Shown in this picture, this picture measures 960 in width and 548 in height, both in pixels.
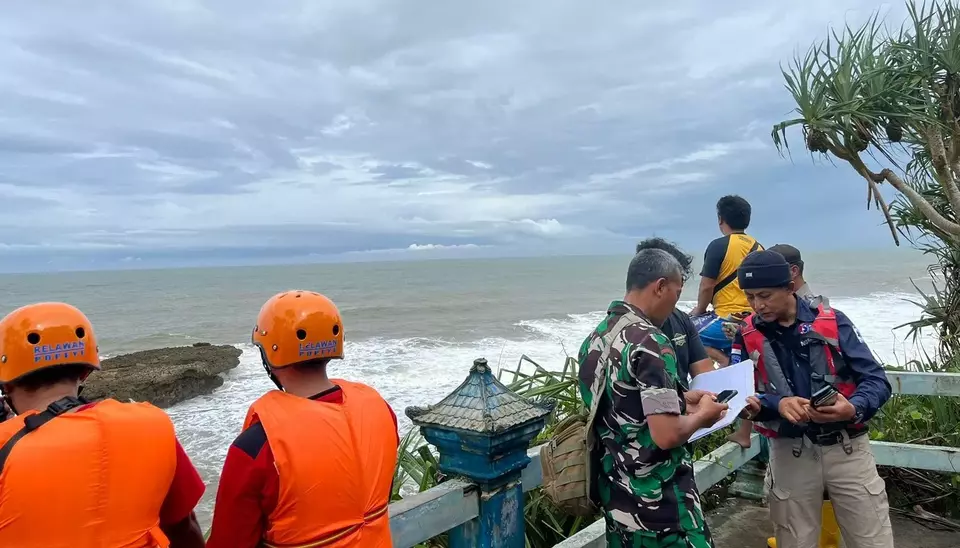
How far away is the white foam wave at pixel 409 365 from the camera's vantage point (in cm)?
1106

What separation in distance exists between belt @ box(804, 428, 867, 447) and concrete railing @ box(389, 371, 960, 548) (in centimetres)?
71

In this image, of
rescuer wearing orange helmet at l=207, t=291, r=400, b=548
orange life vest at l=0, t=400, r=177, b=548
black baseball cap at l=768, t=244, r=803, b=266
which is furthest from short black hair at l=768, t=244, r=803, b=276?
orange life vest at l=0, t=400, r=177, b=548

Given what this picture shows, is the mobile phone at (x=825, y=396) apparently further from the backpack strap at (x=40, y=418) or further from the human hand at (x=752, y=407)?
the backpack strap at (x=40, y=418)

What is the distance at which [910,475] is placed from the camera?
159 inches

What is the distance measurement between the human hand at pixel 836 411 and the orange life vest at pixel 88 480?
2.43 meters

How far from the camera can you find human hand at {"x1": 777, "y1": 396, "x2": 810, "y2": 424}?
2.59 metres

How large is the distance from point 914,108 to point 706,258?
137 inches

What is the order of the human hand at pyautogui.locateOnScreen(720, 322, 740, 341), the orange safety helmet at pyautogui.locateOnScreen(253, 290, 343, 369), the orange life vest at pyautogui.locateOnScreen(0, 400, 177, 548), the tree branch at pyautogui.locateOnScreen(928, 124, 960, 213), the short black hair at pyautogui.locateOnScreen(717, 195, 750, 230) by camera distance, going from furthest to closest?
the tree branch at pyautogui.locateOnScreen(928, 124, 960, 213) → the short black hair at pyautogui.locateOnScreen(717, 195, 750, 230) → the human hand at pyautogui.locateOnScreen(720, 322, 740, 341) → the orange safety helmet at pyautogui.locateOnScreen(253, 290, 343, 369) → the orange life vest at pyautogui.locateOnScreen(0, 400, 177, 548)

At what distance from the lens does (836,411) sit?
2537 mm

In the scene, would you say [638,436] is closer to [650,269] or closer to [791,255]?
[650,269]

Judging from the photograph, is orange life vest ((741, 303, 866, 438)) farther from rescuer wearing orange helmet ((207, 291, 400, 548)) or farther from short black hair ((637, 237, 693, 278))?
rescuer wearing orange helmet ((207, 291, 400, 548))

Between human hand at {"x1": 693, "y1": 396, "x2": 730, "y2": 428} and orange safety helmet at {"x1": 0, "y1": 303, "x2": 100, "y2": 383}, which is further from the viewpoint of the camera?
human hand at {"x1": 693, "y1": 396, "x2": 730, "y2": 428}

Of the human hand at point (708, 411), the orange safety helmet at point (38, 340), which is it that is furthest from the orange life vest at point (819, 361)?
the orange safety helmet at point (38, 340)

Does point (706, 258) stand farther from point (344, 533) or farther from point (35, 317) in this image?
point (35, 317)
